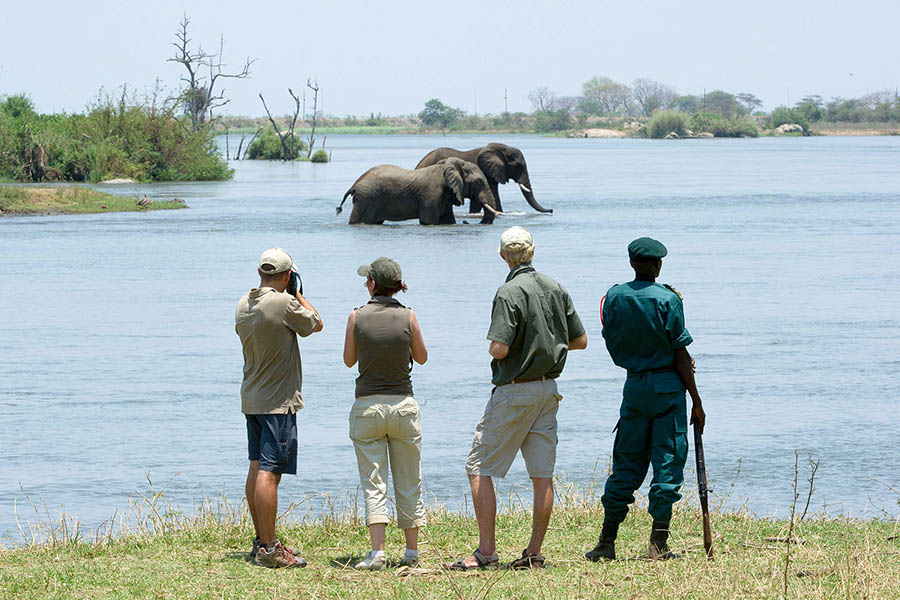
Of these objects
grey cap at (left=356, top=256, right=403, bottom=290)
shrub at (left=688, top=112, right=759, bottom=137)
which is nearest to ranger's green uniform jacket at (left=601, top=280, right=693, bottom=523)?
grey cap at (left=356, top=256, right=403, bottom=290)

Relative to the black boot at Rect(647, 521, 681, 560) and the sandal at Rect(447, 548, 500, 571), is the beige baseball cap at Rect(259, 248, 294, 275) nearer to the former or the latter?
the sandal at Rect(447, 548, 500, 571)

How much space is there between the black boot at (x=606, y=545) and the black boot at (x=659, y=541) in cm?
21

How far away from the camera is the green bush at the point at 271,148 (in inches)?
4149

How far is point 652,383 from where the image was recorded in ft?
23.9

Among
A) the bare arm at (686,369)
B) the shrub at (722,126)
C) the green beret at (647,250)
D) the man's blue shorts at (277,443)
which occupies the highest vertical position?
the shrub at (722,126)

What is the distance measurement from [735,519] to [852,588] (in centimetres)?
247

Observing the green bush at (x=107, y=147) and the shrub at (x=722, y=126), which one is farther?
the shrub at (x=722, y=126)

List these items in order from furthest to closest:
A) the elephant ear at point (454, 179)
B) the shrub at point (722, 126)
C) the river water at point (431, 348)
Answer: the shrub at point (722, 126), the elephant ear at point (454, 179), the river water at point (431, 348)

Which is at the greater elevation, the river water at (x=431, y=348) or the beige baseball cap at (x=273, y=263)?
the beige baseball cap at (x=273, y=263)

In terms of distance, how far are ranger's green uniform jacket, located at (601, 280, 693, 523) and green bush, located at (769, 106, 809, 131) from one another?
7232 inches

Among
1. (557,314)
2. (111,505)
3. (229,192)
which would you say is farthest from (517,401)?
(229,192)

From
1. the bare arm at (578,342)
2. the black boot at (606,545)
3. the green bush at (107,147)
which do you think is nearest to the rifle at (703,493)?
the black boot at (606,545)

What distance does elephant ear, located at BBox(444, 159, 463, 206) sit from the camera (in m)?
37.0

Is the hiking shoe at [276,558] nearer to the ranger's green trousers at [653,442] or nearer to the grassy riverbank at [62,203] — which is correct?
the ranger's green trousers at [653,442]
